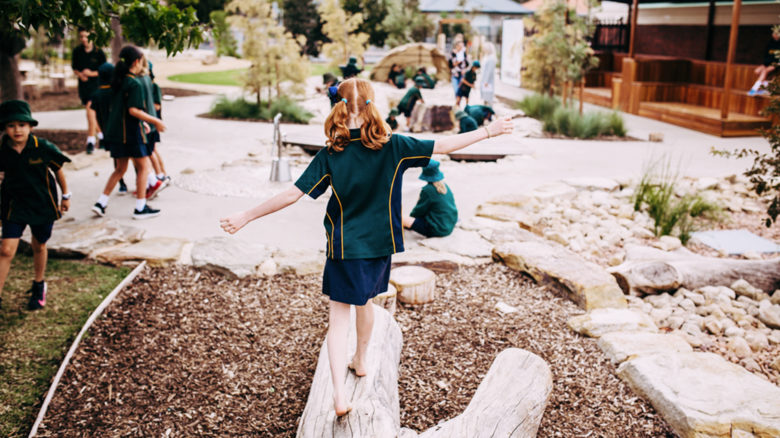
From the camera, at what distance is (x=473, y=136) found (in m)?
2.95

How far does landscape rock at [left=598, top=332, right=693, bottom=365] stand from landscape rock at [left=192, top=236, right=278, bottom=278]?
2.50 metres

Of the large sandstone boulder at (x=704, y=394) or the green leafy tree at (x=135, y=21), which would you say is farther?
the green leafy tree at (x=135, y=21)

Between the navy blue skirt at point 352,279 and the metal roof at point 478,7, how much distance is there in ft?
111

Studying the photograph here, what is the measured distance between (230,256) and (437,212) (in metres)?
1.75

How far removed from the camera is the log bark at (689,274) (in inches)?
204

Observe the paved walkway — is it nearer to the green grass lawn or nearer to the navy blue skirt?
the green grass lawn

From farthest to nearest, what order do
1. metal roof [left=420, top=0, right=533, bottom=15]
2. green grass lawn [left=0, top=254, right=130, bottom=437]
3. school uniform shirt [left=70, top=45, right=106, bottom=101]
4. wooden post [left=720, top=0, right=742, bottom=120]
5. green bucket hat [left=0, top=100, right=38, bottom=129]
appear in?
metal roof [left=420, top=0, right=533, bottom=15] → wooden post [left=720, top=0, right=742, bottom=120] → school uniform shirt [left=70, top=45, right=106, bottom=101] → green bucket hat [left=0, top=100, right=38, bottom=129] → green grass lawn [left=0, top=254, right=130, bottom=437]

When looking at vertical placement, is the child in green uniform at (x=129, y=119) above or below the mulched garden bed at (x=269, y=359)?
above

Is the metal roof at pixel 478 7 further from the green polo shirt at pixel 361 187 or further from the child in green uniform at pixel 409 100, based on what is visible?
the green polo shirt at pixel 361 187

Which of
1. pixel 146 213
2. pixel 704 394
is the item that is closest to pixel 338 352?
pixel 704 394

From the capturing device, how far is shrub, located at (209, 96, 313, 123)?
13.2 m

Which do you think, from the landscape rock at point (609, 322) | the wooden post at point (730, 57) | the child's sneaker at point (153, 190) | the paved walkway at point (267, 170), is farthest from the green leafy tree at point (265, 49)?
the landscape rock at point (609, 322)

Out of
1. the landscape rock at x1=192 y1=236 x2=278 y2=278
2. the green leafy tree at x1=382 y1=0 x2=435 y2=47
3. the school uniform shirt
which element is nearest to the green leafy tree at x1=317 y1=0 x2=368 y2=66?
the green leafy tree at x1=382 y1=0 x2=435 y2=47

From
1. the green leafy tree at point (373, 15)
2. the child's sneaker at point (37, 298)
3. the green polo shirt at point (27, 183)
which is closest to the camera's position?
the green polo shirt at point (27, 183)
